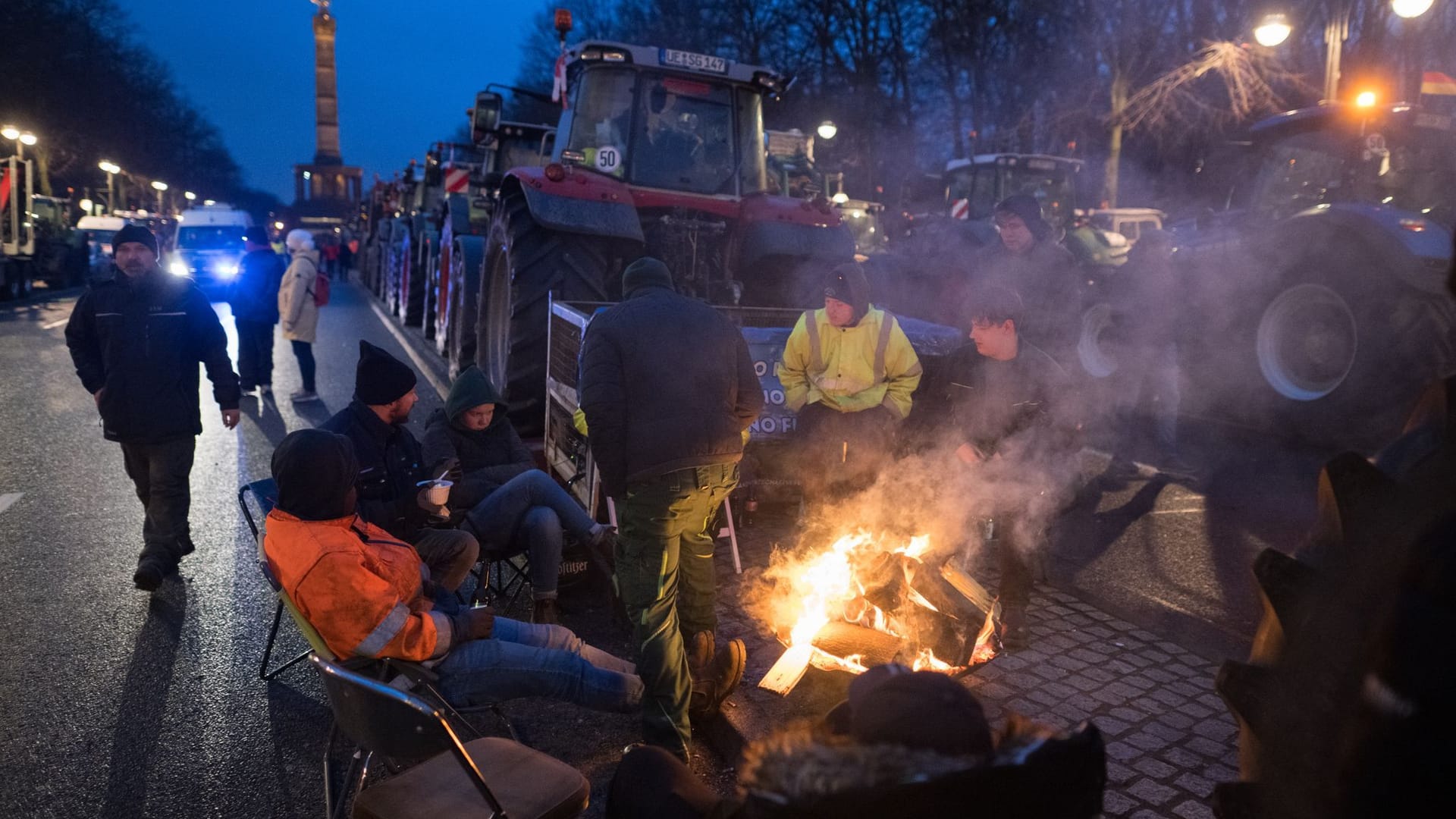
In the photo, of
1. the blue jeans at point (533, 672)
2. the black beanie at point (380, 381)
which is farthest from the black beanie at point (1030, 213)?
the blue jeans at point (533, 672)

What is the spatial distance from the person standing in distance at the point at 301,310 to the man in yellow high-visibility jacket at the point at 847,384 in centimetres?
734

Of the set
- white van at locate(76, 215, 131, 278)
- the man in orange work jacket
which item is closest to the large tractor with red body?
the man in orange work jacket

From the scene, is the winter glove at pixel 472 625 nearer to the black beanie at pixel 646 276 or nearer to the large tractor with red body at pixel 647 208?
the black beanie at pixel 646 276

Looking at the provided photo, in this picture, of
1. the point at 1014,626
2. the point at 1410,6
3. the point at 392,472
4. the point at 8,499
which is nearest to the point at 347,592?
the point at 392,472

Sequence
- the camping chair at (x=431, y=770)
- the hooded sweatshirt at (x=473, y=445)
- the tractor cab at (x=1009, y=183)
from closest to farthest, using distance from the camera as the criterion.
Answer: the camping chair at (x=431, y=770), the hooded sweatshirt at (x=473, y=445), the tractor cab at (x=1009, y=183)

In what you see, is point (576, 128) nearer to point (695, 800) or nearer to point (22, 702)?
point (22, 702)

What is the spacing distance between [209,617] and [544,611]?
175 centimetres

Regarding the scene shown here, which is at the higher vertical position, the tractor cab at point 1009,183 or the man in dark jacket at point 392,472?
the tractor cab at point 1009,183

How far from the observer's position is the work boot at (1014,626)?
14.2 ft

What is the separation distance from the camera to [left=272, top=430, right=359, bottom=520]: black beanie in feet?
9.84

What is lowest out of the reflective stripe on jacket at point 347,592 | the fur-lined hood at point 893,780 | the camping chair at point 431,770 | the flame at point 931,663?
the flame at point 931,663

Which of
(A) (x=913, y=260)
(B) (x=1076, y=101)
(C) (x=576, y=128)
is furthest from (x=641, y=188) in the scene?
(B) (x=1076, y=101)

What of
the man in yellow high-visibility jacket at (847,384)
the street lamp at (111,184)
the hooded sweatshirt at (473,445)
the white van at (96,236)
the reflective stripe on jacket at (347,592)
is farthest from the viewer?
the street lamp at (111,184)

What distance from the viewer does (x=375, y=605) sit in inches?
116
